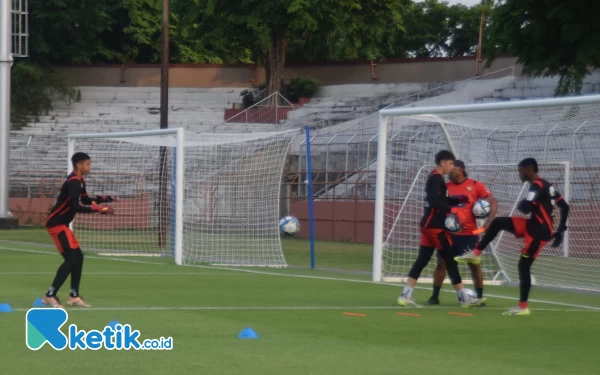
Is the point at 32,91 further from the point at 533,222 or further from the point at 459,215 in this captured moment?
the point at 533,222

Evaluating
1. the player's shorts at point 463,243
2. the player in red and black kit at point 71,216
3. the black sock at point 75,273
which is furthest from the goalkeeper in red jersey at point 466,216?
the black sock at point 75,273

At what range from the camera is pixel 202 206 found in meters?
23.3

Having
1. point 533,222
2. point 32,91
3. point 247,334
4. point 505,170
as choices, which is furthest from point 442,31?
point 247,334

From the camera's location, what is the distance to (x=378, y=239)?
52.9 ft

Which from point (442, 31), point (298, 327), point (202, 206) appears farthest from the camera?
point (442, 31)

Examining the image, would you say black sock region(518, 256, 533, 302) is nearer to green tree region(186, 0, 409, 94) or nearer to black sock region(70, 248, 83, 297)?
black sock region(70, 248, 83, 297)

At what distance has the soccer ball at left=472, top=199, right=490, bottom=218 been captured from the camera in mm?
12078

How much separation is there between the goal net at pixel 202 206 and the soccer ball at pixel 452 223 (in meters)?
8.03

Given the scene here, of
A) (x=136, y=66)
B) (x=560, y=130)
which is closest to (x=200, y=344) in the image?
(x=560, y=130)

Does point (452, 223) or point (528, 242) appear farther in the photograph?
point (452, 223)

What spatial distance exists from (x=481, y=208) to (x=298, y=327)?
123 inches

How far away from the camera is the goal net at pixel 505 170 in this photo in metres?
16.1

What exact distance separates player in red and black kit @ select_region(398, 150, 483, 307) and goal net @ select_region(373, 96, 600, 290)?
6.69 feet

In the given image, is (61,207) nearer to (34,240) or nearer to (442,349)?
(442,349)
